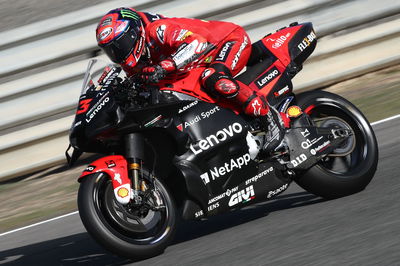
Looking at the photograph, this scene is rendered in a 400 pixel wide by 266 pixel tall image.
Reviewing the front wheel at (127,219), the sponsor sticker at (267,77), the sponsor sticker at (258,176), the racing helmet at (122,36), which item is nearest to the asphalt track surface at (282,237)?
the front wheel at (127,219)

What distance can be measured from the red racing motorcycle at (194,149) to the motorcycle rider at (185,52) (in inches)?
4.1

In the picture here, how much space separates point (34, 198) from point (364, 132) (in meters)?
3.73

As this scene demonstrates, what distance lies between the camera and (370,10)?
9.05 m

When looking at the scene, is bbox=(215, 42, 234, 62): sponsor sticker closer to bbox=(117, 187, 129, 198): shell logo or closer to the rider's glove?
the rider's glove

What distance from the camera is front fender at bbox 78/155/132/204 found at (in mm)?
4719

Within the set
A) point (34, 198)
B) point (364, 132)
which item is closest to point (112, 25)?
point (364, 132)

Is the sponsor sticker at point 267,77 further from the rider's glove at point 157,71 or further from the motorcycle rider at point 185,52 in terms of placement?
the rider's glove at point 157,71

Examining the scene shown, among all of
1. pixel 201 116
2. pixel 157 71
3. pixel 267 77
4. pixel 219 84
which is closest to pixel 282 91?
pixel 267 77

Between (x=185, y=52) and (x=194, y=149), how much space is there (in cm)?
64

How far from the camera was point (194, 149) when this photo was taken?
5070 mm

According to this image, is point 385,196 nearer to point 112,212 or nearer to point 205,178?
point 205,178

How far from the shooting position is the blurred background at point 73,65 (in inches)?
321

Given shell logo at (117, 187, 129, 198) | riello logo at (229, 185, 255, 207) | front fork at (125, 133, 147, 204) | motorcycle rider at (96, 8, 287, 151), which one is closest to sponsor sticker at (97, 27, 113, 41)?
motorcycle rider at (96, 8, 287, 151)

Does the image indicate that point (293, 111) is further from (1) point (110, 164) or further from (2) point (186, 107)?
(1) point (110, 164)
